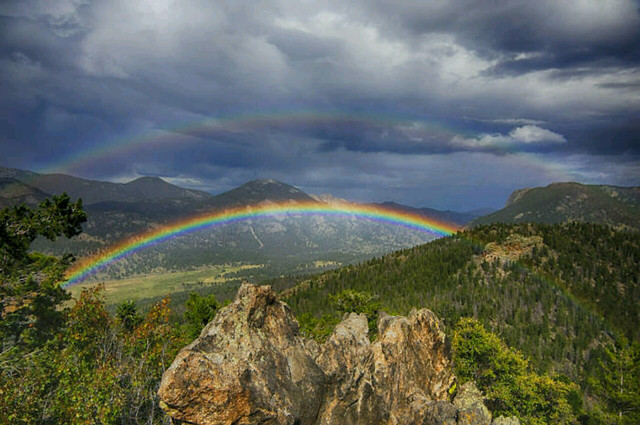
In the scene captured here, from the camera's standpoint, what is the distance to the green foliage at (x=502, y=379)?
50250 mm

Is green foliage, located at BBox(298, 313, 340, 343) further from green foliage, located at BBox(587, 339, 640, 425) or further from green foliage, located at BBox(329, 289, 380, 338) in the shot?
green foliage, located at BBox(587, 339, 640, 425)

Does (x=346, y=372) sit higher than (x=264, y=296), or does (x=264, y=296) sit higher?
(x=264, y=296)

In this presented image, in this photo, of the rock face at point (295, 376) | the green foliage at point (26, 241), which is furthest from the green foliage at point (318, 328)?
the green foliage at point (26, 241)

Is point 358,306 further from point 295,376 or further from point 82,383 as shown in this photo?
point 295,376

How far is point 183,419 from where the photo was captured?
15414 millimetres

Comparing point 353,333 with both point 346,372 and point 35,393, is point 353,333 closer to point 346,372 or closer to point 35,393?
point 346,372

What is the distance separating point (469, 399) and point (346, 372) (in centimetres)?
1134

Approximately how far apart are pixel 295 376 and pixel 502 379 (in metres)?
48.1

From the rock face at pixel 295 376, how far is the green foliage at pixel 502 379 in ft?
102

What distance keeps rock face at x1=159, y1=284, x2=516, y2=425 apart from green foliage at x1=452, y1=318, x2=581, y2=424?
31.1 m

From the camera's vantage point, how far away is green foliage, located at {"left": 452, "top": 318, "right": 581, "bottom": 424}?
50.2 metres

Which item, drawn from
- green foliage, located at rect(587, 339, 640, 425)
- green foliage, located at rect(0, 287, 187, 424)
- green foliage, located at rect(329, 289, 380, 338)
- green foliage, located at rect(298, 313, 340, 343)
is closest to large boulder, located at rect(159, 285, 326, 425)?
green foliage, located at rect(0, 287, 187, 424)

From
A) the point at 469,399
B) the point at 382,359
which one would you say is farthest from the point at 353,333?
the point at 469,399

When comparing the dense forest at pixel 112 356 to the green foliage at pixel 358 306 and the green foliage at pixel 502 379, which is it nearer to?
the green foliage at pixel 502 379
